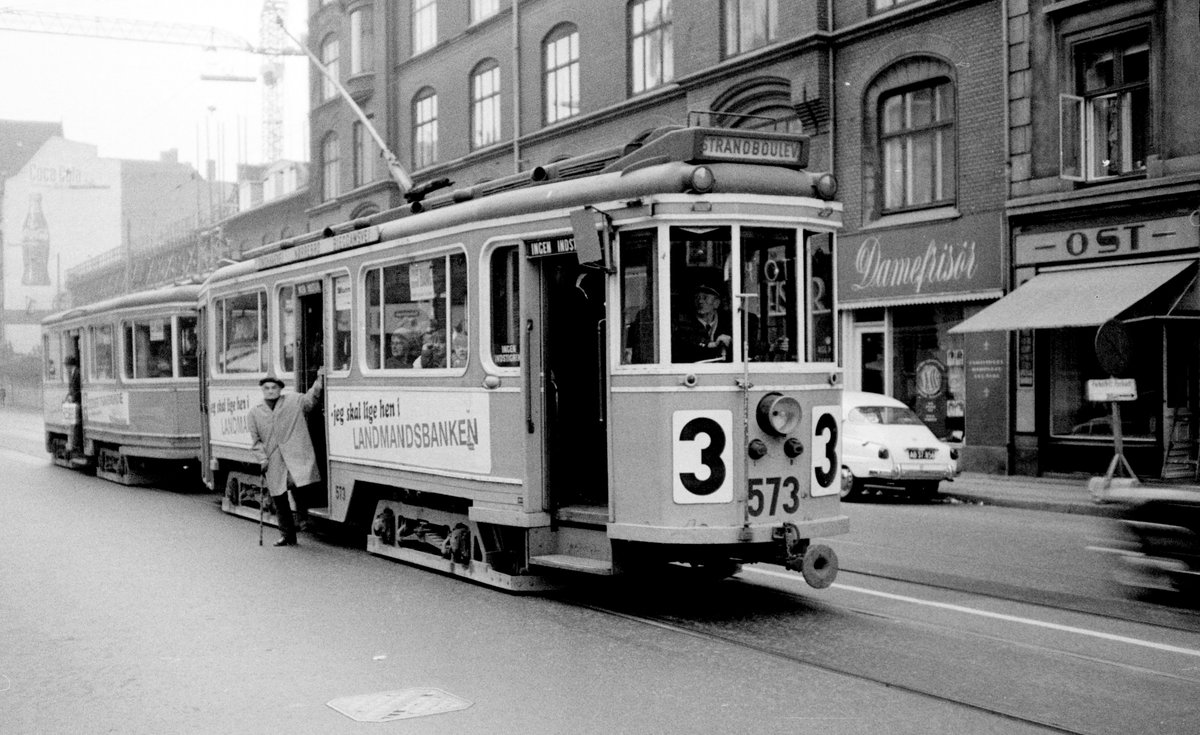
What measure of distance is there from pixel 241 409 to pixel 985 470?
11.9 m

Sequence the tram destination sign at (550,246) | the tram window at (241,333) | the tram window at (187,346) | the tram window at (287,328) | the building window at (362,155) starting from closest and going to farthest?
the tram destination sign at (550,246)
the tram window at (287,328)
the tram window at (241,333)
the tram window at (187,346)
the building window at (362,155)

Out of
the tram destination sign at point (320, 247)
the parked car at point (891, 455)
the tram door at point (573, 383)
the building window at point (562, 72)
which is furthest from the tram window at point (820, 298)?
the building window at point (562, 72)

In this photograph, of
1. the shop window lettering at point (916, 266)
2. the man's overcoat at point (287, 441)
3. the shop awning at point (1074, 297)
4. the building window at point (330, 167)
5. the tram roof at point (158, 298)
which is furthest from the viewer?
the building window at point (330, 167)

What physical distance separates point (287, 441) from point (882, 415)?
9.76 meters

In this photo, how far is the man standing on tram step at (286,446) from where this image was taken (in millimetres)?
11891

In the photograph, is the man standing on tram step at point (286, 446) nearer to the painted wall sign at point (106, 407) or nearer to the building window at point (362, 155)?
the painted wall sign at point (106, 407)

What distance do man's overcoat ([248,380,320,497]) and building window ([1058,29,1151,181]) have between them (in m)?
12.3

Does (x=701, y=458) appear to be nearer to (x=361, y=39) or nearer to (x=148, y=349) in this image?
(x=148, y=349)

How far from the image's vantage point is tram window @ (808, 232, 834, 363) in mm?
8445

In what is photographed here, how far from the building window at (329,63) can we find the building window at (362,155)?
2415mm

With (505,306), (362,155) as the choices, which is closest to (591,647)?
(505,306)

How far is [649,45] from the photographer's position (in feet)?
88.3

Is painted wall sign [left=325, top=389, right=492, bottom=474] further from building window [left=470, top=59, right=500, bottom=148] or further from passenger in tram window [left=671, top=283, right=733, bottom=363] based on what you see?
building window [left=470, top=59, right=500, bottom=148]

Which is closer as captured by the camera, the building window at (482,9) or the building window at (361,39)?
the building window at (482,9)
